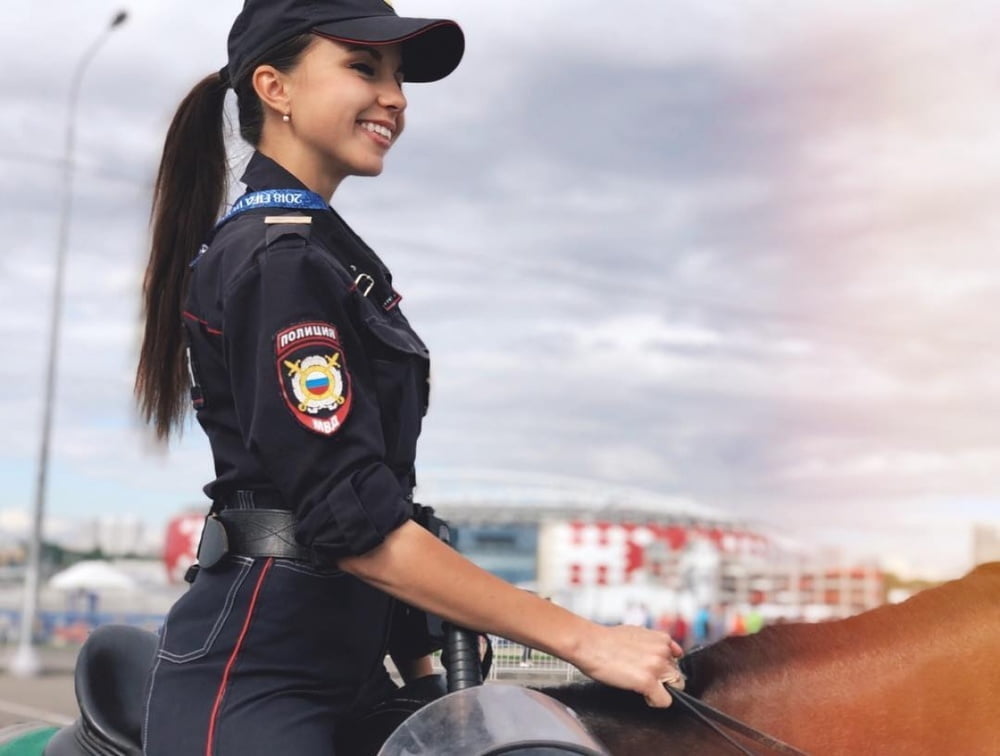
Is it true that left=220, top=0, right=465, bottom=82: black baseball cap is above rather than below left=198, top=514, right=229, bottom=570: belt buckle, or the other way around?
above

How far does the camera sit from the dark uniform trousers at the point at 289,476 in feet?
6.26

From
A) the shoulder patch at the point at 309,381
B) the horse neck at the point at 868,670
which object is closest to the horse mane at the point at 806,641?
the horse neck at the point at 868,670

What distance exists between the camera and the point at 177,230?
8.07 feet

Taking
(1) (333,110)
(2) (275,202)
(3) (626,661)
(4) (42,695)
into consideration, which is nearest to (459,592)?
(3) (626,661)

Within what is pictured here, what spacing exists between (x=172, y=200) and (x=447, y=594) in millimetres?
1054

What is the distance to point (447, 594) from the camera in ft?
6.36

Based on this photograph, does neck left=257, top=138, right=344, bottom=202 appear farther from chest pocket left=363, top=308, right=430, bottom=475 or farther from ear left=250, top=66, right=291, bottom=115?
chest pocket left=363, top=308, right=430, bottom=475

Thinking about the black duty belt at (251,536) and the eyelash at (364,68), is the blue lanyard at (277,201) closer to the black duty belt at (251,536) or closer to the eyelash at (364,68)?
the eyelash at (364,68)

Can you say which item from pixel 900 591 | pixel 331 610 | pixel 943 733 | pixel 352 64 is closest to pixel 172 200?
pixel 352 64

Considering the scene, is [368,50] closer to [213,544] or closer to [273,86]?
[273,86]

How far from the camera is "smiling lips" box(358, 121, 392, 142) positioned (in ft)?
7.18

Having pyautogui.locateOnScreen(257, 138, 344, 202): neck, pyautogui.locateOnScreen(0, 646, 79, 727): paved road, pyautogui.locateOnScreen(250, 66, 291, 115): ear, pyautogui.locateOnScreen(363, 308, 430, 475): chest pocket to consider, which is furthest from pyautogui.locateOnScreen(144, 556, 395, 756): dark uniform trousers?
pyautogui.locateOnScreen(0, 646, 79, 727): paved road

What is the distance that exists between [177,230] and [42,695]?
16857 millimetres

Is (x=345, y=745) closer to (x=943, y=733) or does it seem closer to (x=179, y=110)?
(x=943, y=733)
